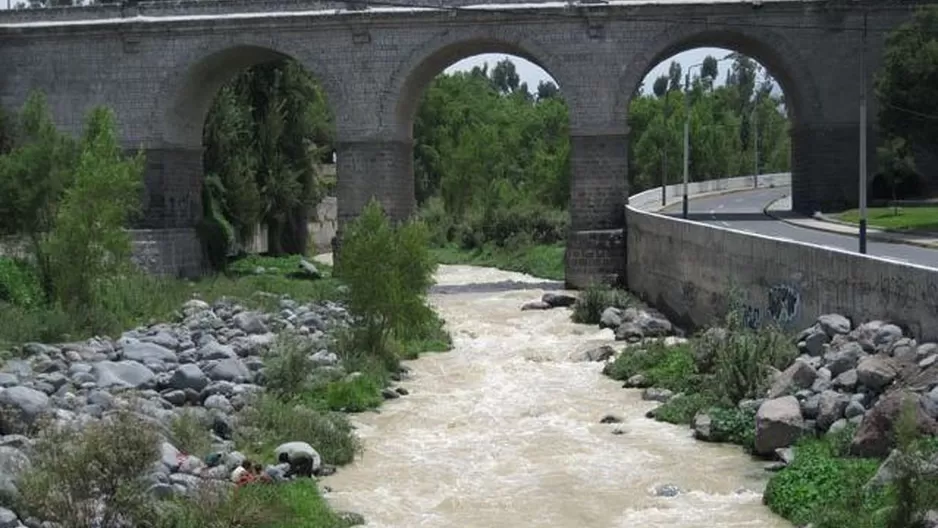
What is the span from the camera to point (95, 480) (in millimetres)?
10516

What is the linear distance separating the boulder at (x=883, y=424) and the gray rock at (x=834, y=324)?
3.54 meters

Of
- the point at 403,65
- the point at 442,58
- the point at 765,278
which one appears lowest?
the point at 765,278

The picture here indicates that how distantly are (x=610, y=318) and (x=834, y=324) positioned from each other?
11.2 meters

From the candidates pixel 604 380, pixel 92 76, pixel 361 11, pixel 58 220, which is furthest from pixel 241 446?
pixel 92 76

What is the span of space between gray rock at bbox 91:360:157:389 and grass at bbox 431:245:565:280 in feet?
78.0

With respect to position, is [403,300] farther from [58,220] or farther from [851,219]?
[851,219]

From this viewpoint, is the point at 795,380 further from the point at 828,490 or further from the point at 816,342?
the point at 828,490

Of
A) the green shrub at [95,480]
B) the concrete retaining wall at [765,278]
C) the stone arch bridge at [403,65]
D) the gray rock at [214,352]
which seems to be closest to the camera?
the green shrub at [95,480]

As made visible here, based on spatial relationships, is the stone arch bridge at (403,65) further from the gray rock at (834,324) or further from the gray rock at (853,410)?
the gray rock at (853,410)

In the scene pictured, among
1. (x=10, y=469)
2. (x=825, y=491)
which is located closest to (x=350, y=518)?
(x=10, y=469)

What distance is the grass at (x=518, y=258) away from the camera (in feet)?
141

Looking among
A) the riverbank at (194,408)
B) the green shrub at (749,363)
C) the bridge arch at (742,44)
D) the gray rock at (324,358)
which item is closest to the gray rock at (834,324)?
the green shrub at (749,363)

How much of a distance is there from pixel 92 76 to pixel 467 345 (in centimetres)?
1721

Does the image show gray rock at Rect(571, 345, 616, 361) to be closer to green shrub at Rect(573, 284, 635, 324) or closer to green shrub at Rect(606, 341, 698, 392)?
green shrub at Rect(606, 341, 698, 392)
